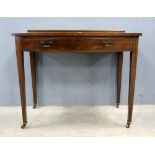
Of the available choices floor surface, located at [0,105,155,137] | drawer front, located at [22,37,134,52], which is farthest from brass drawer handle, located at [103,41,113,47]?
floor surface, located at [0,105,155,137]

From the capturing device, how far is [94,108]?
194 centimetres

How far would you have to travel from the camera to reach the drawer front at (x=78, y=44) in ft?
4.59

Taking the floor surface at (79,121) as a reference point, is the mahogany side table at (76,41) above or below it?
above

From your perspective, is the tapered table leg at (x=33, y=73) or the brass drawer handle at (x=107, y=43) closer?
the brass drawer handle at (x=107, y=43)

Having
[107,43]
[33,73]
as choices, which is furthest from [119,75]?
[33,73]

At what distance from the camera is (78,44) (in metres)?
1.41

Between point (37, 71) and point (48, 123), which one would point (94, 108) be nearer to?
point (48, 123)

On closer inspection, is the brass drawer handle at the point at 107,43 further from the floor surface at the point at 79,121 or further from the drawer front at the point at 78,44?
the floor surface at the point at 79,121

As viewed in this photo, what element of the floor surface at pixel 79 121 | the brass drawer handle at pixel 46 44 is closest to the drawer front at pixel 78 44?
the brass drawer handle at pixel 46 44

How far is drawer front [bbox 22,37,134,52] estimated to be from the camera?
1398 mm

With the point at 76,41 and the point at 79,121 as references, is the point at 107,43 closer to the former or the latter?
the point at 76,41

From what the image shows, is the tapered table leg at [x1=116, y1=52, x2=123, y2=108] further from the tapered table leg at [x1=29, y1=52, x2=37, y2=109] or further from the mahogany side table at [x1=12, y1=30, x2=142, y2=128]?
the tapered table leg at [x1=29, y1=52, x2=37, y2=109]
